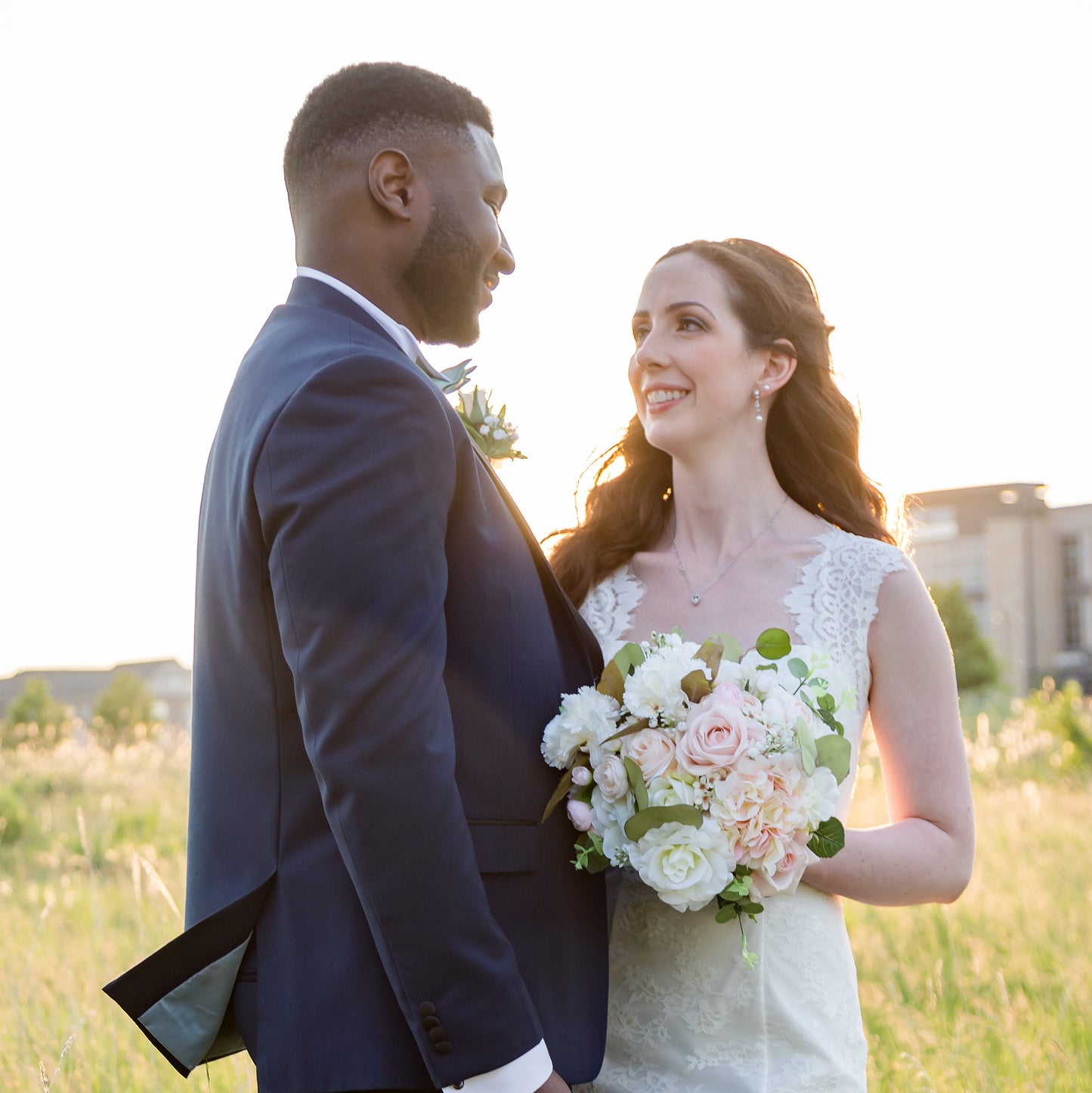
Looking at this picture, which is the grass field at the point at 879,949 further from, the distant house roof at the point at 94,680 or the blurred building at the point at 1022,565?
the distant house roof at the point at 94,680

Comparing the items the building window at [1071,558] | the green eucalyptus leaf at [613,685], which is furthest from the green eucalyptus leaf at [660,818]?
the building window at [1071,558]

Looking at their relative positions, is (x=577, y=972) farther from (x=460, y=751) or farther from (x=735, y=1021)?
(x=735, y=1021)

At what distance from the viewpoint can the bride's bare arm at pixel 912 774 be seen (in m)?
2.93

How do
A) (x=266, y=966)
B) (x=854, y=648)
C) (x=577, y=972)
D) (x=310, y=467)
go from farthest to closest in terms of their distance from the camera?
1. (x=854, y=648)
2. (x=577, y=972)
3. (x=266, y=966)
4. (x=310, y=467)

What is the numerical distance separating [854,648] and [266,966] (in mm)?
1895

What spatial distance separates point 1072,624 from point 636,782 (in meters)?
57.7

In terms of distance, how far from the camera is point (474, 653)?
2188mm

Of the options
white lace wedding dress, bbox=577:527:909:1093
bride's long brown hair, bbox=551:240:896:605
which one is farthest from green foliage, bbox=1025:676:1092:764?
white lace wedding dress, bbox=577:527:909:1093

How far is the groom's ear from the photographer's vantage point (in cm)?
230

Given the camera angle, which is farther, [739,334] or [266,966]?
[739,334]

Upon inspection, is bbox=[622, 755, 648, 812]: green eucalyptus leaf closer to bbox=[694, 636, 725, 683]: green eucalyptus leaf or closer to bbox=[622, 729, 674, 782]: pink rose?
bbox=[622, 729, 674, 782]: pink rose

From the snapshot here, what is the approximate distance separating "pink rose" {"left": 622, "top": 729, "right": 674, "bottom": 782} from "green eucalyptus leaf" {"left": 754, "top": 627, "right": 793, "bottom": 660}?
0.31 meters

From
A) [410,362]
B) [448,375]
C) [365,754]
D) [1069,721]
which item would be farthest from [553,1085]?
[1069,721]

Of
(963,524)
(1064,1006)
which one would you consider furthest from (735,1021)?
(963,524)
